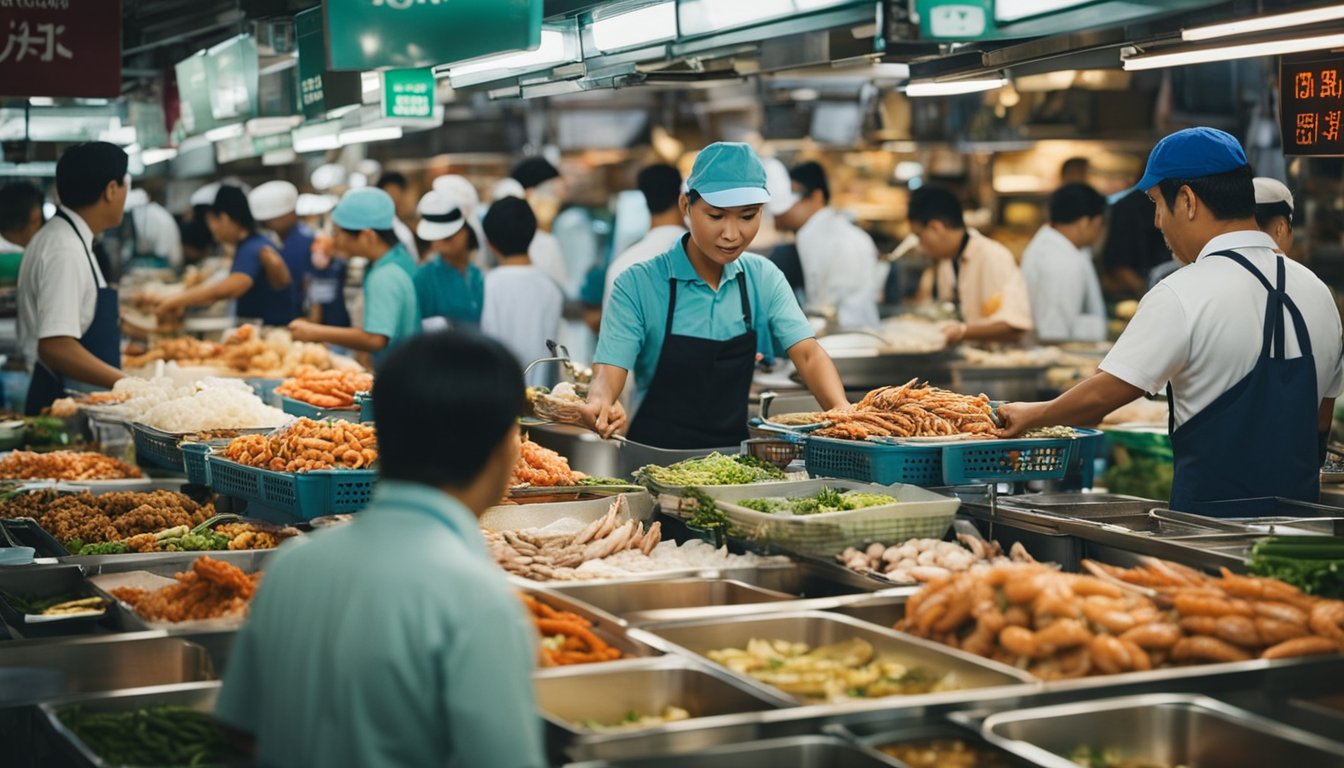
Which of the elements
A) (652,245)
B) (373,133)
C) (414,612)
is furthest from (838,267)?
(414,612)

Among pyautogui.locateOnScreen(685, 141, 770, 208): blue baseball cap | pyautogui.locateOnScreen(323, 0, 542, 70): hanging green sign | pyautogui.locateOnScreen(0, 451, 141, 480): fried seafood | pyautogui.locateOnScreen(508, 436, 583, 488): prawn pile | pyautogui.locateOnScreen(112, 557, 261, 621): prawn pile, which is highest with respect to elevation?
pyautogui.locateOnScreen(323, 0, 542, 70): hanging green sign

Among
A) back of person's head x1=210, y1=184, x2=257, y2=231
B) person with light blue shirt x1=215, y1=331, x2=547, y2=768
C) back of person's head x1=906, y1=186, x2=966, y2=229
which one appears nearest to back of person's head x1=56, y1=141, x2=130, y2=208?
back of person's head x1=210, y1=184, x2=257, y2=231

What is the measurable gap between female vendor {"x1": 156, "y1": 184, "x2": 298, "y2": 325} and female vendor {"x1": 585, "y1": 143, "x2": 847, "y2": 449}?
6020 mm

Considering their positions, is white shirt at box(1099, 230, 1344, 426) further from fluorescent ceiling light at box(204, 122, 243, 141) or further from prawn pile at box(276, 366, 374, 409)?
fluorescent ceiling light at box(204, 122, 243, 141)

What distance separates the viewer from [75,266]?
24.1 feet

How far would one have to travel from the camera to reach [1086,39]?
16.6 ft

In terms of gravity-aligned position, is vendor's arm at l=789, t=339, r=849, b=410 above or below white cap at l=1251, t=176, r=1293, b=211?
below

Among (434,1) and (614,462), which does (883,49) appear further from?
(614,462)

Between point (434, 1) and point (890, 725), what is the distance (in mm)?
3810

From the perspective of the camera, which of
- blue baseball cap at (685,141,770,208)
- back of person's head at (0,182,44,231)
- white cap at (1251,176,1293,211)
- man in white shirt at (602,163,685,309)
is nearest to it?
blue baseball cap at (685,141,770,208)

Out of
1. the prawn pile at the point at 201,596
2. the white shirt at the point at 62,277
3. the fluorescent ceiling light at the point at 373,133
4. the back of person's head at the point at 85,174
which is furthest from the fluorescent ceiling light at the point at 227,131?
the prawn pile at the point at 201,596

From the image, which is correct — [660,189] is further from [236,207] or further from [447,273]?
[236,207]

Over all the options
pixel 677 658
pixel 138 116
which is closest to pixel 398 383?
pixel 677 658

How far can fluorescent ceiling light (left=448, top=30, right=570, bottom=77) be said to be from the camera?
628 centimetres
